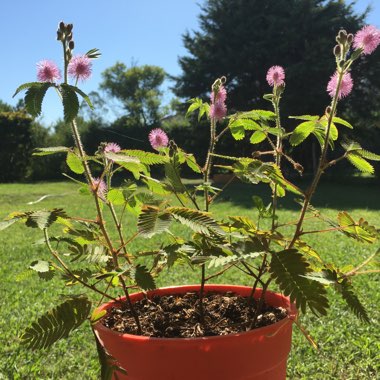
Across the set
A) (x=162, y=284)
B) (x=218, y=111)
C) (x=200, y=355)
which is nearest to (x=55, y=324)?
(x=200, y=355)

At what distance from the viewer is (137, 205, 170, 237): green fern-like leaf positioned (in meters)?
0.80

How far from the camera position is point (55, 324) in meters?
0.92

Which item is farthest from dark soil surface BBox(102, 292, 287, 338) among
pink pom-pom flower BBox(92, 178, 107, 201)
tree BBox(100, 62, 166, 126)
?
tree BBox(100, 62, 166, 126)

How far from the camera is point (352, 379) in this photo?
79.7 inches

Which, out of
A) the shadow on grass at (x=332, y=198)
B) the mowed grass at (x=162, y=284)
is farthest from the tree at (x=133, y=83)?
the mowed grass at (x=162, y=284)

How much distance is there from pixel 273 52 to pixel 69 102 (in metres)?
14.3

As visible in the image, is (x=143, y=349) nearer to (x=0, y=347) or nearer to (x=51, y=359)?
(x=51, y=359)

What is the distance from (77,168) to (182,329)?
42 cm

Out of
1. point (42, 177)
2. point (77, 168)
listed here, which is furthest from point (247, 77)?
point (77, 168)

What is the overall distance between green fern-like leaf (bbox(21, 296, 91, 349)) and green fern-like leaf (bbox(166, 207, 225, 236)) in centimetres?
28

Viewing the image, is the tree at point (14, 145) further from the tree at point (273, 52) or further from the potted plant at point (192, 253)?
the potted plant at point (192, 253)

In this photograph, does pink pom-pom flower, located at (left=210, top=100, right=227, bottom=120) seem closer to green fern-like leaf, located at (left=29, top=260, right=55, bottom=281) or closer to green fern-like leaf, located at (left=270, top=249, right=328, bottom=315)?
green fern-like leaf, located at (left=270, top=249, right=328, bottom=315)

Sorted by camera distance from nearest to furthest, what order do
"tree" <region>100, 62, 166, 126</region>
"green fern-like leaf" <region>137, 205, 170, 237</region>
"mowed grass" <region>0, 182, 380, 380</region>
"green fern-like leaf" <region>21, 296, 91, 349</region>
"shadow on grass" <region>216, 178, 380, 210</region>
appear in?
"green fern-like leaf" <region>137, 205, 170, 237</region> < "green fern-like leaf" <region>21, 296, 91, 349</region> < "mowed grass" <region>0, 182, 380, 380</region> < "shadow on grass" <region>216, 178, 380, 210</region> < "tree" <region>100, 62, 166, 126</region>

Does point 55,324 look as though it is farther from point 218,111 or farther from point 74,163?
point 218,111
